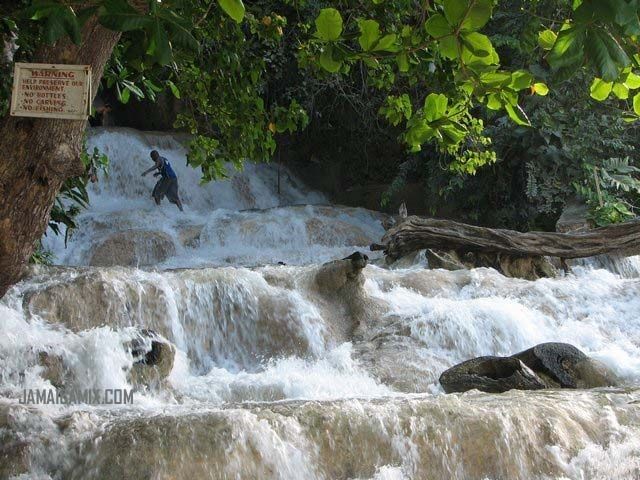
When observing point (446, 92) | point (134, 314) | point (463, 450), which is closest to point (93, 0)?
point (446, 92)

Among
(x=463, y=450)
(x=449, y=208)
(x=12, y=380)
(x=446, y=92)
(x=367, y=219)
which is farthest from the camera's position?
(x=449, y=208)

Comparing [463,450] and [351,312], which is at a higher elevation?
[351,312]

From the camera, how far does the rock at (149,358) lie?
556 cm

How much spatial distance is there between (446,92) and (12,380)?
339 centimetres

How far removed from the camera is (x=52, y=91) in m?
3.02

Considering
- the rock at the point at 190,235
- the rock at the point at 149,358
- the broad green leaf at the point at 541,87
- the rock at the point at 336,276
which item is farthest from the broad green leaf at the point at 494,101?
the rock at the point at 190,235

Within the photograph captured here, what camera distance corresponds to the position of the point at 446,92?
13.6ft

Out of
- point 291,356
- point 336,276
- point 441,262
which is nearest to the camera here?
point 291,356

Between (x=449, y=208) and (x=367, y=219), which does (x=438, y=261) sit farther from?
(x=449, y=208)

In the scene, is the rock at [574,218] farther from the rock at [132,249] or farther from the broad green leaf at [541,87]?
the broad green leaf at [541,87]

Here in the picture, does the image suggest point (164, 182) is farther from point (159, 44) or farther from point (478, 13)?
point (478, 13)

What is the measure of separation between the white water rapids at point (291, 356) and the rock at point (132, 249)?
0.03 meters

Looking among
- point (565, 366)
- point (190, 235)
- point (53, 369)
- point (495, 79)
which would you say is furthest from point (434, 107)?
point (190, 235)

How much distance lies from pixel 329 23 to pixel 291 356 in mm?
5103
